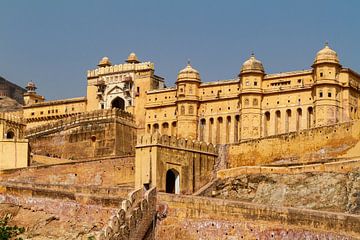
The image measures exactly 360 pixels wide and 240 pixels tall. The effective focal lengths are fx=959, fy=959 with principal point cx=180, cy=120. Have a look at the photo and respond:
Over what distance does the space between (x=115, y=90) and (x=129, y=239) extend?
1234 inches

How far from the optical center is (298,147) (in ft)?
143

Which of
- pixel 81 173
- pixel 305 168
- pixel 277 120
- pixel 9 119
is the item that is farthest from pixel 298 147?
pixel 9 119

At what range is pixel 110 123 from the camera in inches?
2309

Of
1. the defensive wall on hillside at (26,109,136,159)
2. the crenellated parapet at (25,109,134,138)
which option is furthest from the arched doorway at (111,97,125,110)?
the defensive wall on hillside at (26,109,136,159)

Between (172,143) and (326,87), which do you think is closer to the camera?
(172,143)

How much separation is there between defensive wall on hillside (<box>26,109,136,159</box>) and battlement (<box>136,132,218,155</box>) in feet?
42.9

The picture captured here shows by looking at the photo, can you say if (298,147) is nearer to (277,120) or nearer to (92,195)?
(92,195)

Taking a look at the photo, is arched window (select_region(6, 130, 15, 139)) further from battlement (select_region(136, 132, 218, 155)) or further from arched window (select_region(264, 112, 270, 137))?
arched window (select_region(264, 112, 270, 137))

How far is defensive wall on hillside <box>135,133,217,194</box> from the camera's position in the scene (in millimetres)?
42125

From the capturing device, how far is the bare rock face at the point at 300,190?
36.4 meters

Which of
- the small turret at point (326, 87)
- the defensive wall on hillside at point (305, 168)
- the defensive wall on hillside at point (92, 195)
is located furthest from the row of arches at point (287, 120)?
the defensive wall on hillside at point (305, 168)

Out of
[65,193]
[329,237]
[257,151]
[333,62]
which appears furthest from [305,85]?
[329,237]

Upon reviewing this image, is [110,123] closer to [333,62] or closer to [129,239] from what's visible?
[333,62]

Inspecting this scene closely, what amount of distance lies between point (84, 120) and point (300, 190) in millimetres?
24515
